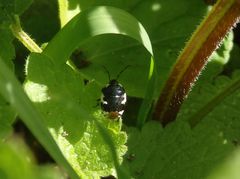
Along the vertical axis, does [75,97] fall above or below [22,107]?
below

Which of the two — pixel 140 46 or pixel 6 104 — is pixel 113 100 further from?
pixel 140 46

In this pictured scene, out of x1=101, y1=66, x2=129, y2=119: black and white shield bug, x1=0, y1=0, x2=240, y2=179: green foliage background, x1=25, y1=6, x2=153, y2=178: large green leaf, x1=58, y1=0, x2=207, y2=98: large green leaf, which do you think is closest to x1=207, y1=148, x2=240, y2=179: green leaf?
x1=0, y1=0, x2=240, y2=179: green foliage background

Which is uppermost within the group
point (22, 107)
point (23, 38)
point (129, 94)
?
point (22, 107)

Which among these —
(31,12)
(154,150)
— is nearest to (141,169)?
(154,150)

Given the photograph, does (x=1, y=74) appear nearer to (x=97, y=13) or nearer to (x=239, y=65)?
(x=97, y=13)

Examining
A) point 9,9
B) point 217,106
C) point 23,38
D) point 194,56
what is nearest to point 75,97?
point 23,38

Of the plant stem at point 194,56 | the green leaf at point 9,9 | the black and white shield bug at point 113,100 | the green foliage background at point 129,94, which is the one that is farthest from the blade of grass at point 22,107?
the plant stem at point 194,56
